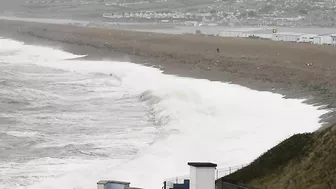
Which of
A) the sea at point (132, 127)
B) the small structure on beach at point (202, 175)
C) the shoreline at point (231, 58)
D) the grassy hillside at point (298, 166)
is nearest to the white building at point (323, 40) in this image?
the shoreline at point (231, 58)

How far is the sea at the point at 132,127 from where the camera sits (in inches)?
1115

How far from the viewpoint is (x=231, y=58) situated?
75.0 metres

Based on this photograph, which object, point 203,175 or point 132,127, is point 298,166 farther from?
point 132,127

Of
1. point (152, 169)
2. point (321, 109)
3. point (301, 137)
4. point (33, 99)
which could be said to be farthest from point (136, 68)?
point (301, 137)

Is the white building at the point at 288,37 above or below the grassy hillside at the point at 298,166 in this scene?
above

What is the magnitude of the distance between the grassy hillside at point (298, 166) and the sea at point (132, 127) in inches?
268

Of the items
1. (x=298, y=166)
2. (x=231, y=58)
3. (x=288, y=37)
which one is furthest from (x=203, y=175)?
(x=288, y=37)

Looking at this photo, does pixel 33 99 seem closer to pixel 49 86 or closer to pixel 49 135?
pixel 49 86

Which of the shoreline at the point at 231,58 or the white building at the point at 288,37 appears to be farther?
the white building at the point at 288,37

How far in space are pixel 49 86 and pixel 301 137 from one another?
142 feet

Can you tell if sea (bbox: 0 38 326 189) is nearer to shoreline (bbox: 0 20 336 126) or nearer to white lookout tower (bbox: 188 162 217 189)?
shoreline (bbox: 0 20 336 126)

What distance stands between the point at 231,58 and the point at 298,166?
57159 millimetres

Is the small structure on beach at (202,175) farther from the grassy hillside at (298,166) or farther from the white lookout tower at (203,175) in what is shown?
the grassy hillside at (298,166)

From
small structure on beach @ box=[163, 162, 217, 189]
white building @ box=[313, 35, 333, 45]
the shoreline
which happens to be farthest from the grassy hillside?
white building @ box=[313, 35, 333, 45]
